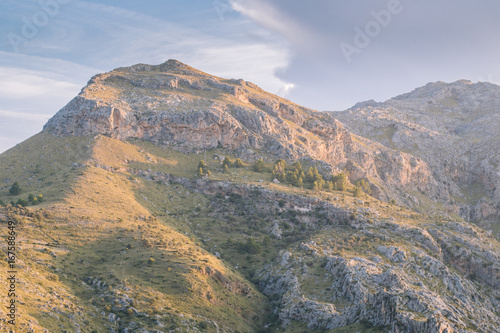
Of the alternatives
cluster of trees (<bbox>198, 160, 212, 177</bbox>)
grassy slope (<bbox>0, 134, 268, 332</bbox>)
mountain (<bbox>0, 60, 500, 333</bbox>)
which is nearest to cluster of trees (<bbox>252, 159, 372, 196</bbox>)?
mountain (<bbox>0, 60, 500, 333</bbox>)

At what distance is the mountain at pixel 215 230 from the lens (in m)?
64.2

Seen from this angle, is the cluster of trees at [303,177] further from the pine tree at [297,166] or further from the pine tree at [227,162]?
the pine tree at [227,162]

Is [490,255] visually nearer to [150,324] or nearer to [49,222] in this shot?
[150,324]

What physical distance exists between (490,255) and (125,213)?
101 metres

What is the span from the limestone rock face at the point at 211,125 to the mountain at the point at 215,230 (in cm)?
67

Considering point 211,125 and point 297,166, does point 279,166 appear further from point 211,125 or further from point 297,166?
point 211,125

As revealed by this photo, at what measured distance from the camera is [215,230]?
11506 centimetres

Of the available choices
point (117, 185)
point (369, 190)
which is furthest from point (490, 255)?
point (117, 185)

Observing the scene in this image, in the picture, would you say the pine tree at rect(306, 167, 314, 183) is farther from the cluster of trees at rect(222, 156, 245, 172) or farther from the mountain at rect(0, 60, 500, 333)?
the cluster of trees at rect(222, 156, 245, 172)

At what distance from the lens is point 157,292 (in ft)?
234

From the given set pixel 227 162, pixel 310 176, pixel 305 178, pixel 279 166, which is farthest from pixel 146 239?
pixel 310 176

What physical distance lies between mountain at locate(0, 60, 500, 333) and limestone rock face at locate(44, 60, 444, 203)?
667 millimetres

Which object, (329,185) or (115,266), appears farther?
(329,185)

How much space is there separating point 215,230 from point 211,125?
5814cm
